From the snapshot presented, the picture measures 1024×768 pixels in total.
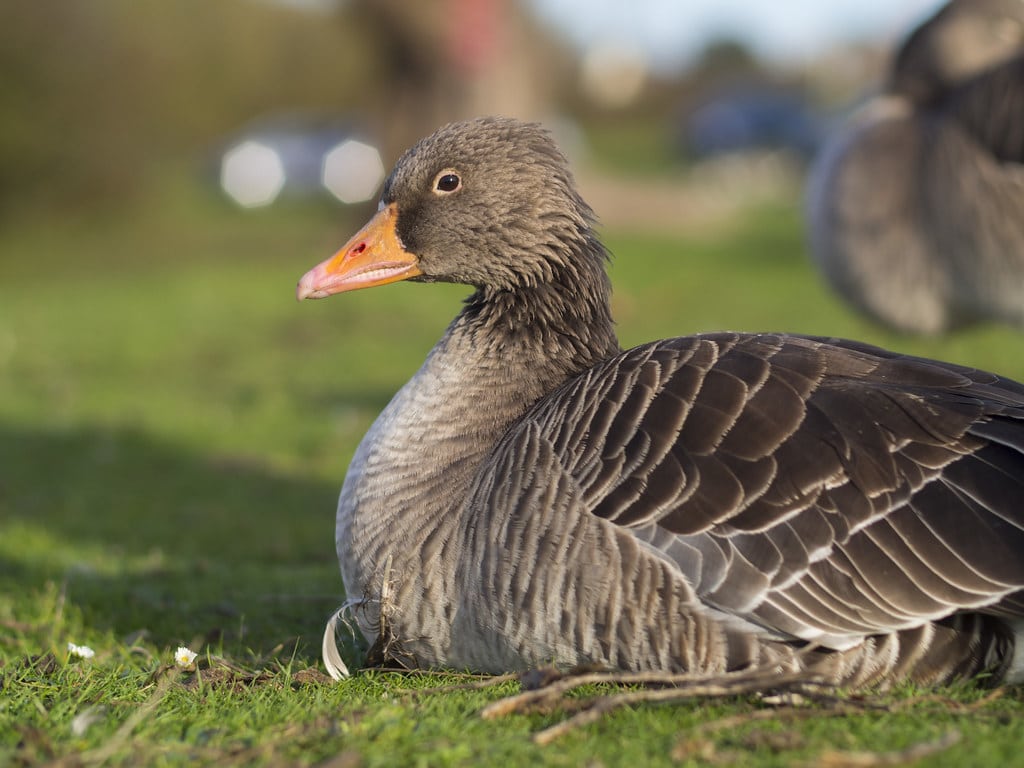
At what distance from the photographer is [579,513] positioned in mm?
4109

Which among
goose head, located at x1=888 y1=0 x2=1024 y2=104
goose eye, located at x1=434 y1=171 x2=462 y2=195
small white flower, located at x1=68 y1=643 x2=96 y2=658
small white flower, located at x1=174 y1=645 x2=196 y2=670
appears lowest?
small white flower, located at x1=68 y1=643 x2=96 y2=658

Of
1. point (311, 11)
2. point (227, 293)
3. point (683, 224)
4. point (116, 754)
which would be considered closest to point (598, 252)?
point (116, 754)

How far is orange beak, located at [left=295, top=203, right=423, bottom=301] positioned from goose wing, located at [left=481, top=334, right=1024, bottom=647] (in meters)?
1.12

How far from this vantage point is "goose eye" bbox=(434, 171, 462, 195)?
510 cm

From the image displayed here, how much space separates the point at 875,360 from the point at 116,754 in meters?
2.79

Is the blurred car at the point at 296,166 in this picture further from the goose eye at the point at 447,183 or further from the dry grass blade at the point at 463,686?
the dry grass blade at the point at 463,686

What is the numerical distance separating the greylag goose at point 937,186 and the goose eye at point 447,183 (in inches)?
175

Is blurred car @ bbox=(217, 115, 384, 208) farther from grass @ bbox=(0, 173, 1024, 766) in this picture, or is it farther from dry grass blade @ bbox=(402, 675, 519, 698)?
dry grass blade @ bbox=(402, 675, 519, 698)

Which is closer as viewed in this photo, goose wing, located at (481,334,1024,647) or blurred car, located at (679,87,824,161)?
goose wing, located at (481,334,1024,647)

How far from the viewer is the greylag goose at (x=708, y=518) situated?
12.7ft

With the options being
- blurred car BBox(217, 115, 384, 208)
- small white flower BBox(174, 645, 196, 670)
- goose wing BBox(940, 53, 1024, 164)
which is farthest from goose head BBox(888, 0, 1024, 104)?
blurred car BBox(217, 115, 384, 208)

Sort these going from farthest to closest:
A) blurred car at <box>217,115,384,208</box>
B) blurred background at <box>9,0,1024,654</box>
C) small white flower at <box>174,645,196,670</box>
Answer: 1. blurred car at <box>217,115,384,208</box>
2. blurred background at <box>9,0,1024,654</box>
3. small white flower at <box>174,645,196,670</box>

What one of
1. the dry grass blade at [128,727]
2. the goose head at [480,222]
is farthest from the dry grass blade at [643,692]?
the goose head at [480,222]

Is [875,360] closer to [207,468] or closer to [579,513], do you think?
[579,513]
